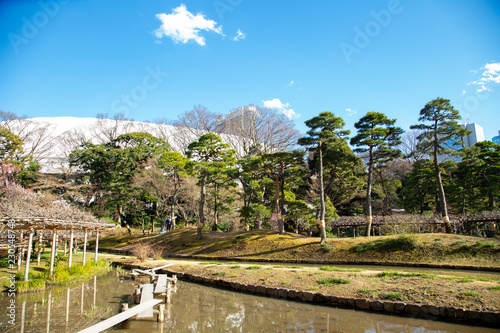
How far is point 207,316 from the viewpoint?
645cm

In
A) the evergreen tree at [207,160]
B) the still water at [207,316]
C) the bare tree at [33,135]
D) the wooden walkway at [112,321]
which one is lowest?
the still water at [207,316]

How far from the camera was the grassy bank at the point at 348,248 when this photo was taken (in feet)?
40.5

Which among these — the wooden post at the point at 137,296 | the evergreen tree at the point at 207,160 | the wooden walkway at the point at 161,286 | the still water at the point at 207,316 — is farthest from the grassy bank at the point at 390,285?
the evergreen tree at the point at 207,160

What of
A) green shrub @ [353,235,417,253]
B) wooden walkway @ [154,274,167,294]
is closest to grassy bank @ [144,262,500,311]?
wooden walkway @ [154,274,167,294]

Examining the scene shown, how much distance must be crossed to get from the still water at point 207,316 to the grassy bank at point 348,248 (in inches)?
306

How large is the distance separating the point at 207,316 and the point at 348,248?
10312mm

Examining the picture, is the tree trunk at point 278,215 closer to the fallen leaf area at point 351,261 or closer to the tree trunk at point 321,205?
the fallen leaf area at point 351,261

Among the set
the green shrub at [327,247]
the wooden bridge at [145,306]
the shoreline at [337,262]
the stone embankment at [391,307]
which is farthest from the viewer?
the green shrub at [327,247]

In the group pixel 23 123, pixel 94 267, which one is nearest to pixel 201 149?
pixel 94 267

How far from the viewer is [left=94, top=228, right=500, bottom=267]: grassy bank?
12359 millimetres

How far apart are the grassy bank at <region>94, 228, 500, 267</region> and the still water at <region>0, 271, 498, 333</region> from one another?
7783 mm

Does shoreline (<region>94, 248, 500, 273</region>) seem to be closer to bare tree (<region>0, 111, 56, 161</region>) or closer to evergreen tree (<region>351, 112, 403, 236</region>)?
evergreen tree (<region>351, 112, 403, 236</region>)

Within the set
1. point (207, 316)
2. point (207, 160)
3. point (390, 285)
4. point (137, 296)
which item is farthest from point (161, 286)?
point (207, 160)

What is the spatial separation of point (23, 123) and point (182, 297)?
93.8 ft
